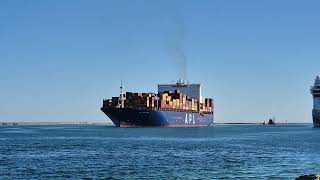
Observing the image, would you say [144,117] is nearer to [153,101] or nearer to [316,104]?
[153,101]

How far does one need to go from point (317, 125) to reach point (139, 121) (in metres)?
61.9

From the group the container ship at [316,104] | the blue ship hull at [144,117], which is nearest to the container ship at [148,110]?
the blue ship hull at [144,117]

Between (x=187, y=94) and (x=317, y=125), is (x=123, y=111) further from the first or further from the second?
(x=317, y=125)

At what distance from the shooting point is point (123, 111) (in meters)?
148

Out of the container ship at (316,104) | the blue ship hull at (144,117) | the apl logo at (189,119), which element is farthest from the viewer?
the container ship at (316,104)

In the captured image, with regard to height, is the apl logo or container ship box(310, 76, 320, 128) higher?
container ship box(310, 76, 320, 128)

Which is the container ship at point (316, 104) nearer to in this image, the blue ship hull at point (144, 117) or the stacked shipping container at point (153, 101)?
the stacked shipping container at point (153, 101)

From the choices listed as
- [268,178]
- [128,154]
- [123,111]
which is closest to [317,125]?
[123,111]

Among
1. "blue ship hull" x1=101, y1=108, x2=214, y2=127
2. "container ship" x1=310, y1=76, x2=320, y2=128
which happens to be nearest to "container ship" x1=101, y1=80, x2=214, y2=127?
"blue ship hull" x1=101, y1=108, x2=214, y2=127

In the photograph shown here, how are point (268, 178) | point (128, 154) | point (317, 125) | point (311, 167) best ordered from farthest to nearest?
point (317, 125) < point (128, 154) < point (311, 167) < point (268, 178)

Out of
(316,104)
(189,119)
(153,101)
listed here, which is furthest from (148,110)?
(316,104)

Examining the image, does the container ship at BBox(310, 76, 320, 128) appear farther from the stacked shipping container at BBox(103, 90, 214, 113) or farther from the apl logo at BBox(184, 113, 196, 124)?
the stacked shipping container at BBox(103, 90, 214, 113)

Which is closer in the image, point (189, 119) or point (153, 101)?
point (153, 101)

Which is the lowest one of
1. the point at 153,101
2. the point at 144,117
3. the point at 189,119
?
the point at 144,117
